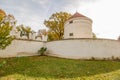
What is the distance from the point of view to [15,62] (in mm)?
16953

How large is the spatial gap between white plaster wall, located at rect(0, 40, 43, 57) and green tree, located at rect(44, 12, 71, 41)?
15.3m

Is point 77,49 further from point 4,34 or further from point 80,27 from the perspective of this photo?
point 4,34

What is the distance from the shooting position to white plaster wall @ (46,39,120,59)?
63.8 feet

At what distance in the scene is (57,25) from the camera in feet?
124

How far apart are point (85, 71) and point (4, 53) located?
9859mm

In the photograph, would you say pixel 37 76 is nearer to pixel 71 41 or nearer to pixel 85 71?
pixel 85 71

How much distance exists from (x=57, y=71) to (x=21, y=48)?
8.23 meters

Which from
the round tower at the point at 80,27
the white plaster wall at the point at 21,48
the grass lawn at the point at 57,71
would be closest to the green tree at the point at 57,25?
the round tower at the point at 80,27

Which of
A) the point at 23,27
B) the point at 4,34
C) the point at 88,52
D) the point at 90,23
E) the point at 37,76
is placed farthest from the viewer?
the point at 23,27

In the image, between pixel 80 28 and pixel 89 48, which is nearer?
pixel 89 48

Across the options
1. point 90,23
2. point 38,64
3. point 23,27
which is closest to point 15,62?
point 38,64

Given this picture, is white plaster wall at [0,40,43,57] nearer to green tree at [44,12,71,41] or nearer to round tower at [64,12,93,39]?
round tower at [64,12,93,39]

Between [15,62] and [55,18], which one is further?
[55,18]

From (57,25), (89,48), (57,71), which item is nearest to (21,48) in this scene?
(89,48)
